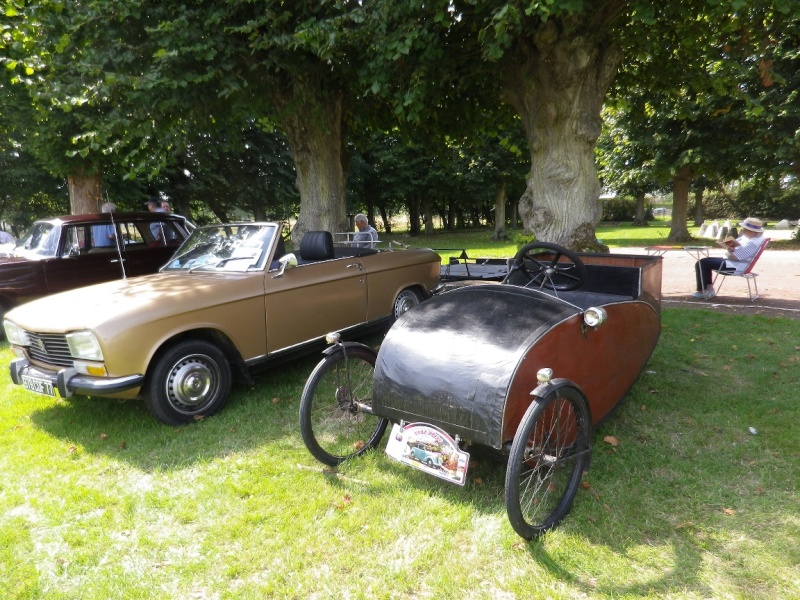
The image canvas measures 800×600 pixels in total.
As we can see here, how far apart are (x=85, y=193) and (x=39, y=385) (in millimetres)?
11639

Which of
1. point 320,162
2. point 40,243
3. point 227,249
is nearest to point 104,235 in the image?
point 40,243

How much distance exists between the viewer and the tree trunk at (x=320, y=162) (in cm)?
989

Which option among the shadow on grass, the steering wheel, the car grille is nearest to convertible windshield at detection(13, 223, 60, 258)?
the shadow on grass

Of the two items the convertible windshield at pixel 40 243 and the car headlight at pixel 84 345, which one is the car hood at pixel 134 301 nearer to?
the car headlight at pixel 84 345

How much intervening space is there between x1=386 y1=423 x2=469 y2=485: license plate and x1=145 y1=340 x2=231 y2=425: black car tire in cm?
216

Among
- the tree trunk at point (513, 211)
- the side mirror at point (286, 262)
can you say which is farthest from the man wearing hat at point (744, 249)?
the tree trunk at point (513, 211)

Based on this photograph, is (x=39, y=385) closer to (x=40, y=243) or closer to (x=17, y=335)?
(x=17, y=335)

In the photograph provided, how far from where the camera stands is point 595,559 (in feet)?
9.23

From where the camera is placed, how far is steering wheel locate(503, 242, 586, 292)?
4.20 meters

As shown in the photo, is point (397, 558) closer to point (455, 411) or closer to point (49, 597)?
point (455, 411)

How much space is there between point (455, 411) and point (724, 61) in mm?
8305

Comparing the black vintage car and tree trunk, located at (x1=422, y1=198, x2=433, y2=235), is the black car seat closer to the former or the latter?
the black vintage car

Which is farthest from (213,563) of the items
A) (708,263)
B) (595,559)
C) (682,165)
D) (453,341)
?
(682,165)

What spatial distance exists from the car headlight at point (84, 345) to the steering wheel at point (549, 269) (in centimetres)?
343
